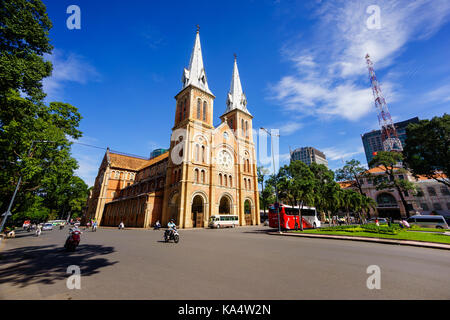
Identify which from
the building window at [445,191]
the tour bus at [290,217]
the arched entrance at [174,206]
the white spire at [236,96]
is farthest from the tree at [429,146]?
the arched entrance at [174,206]

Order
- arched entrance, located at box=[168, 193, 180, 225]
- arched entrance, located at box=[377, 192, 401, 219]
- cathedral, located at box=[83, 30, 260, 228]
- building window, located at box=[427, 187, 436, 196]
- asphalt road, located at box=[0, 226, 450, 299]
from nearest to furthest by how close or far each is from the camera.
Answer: asphalt road, located at box=[0, 226, 450, 299] → arched entrance, located at box=[168, 193, 180, 225] → cathedral, located at box=[83, 30, 260, 228] → building window, located at box=[427, 187, 436, 196] → arched entrance, located at box=[377, 192, 401, 219]

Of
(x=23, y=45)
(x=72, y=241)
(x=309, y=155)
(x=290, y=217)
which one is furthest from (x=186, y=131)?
(x=309, y=155)

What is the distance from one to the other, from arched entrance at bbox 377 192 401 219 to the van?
23264mm

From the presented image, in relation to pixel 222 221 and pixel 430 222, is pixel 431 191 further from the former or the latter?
pixel 222 221

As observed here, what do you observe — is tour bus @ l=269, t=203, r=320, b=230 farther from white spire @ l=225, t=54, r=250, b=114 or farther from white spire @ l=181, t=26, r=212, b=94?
white spire @ l=181, t=26, r=212, b=94

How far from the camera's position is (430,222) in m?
25.0

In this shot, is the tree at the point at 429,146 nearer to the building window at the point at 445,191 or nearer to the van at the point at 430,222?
the van at the point at 430,222

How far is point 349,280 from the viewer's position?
16.4 ft

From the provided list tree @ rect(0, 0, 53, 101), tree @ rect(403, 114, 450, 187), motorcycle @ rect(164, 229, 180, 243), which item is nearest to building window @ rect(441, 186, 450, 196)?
tree @ rect(403, 114, 450, 187)

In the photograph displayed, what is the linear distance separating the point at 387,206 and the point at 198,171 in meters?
49.2

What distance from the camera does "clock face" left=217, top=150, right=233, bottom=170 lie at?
1374 inches

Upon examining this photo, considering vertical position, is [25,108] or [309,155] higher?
[309,155]

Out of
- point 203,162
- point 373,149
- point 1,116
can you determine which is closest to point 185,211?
point 203,162
